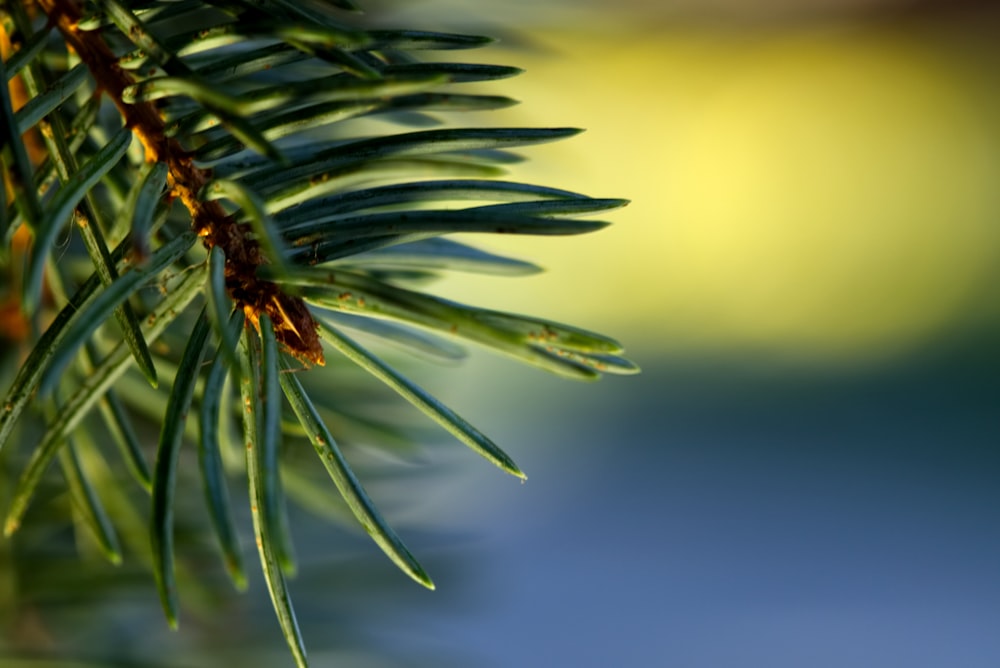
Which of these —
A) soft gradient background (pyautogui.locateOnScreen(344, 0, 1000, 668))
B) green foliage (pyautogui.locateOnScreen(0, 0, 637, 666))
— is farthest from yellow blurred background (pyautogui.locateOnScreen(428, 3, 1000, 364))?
green foliage (pyautogui.locateOnScreen(0, 0, 637, 666))

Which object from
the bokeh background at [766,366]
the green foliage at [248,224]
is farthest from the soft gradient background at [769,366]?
the green foliage at [248,224]

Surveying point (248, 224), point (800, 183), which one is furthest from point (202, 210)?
point (800, 183)

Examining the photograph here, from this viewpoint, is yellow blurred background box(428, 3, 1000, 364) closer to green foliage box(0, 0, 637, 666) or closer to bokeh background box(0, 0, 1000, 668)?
bokeh background box(0, 0, 1000, 668)

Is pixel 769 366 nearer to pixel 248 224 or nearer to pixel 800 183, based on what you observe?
pixel 800 183

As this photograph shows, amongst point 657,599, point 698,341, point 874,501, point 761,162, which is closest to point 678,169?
point 761,162

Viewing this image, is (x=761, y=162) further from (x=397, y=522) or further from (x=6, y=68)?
(x=6, y=68)

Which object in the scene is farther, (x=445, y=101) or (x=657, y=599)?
(x=657, y=599)

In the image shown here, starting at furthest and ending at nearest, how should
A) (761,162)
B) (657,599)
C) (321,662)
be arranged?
(761,162), (657,599), (321,662)
